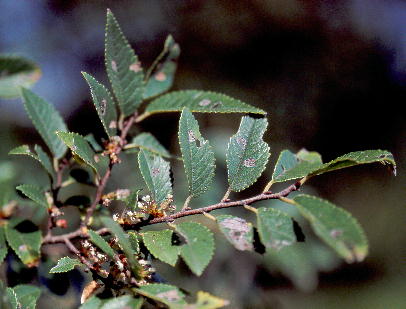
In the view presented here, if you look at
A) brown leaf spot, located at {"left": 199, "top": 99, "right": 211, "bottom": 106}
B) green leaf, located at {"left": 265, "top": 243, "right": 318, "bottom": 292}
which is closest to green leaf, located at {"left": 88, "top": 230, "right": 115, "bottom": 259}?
brown leaf spot, located at {"left": 199, "top": 99, "right": 211, "bottom": 106}

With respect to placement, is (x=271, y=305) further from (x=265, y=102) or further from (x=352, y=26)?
(x=352, y=26)

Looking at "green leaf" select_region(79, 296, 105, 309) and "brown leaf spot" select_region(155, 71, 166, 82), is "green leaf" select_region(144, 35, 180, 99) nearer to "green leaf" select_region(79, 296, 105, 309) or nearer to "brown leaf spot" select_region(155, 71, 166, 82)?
"brown leaf spot" select_region(155, 71, 166, 82)

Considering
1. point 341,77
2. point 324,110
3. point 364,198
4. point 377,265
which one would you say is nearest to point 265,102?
point 324,110

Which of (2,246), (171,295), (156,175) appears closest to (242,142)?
(156,175)

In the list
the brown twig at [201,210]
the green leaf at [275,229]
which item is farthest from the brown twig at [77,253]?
the green leaf at [275,229]

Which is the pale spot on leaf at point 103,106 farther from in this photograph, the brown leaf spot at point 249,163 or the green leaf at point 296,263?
the green leaf at point 296,263

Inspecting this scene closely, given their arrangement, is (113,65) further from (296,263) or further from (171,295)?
(296,263)
